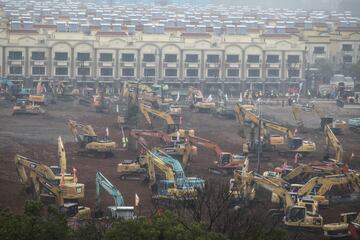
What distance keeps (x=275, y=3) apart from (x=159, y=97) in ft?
423

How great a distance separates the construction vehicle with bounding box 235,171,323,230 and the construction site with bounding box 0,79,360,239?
35 millimetres

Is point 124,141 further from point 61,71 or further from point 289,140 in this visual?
point 61,71

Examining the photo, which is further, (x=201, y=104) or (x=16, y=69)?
(x=16, y=69)

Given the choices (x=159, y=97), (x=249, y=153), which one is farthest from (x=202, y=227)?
(x=159, y=97)

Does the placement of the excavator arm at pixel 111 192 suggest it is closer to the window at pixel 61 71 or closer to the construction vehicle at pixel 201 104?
the construction vehicle at pixel 201 104

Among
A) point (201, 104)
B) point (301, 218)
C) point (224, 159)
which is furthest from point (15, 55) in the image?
point (301, 218)

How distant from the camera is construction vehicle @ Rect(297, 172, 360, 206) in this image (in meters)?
27.0

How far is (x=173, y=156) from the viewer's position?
3528 centimetres

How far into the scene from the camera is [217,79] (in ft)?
217

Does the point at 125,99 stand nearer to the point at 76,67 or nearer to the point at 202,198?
the point at 76,67

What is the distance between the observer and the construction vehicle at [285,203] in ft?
79.5

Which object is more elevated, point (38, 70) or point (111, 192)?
point (111, 192)

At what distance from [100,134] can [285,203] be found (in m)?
19.4

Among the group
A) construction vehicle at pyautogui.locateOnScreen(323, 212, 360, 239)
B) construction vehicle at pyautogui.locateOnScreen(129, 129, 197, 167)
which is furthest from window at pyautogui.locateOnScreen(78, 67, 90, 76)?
construction vehicle at pyautogui.locateOnScreen(323, 212, 360, 239)
